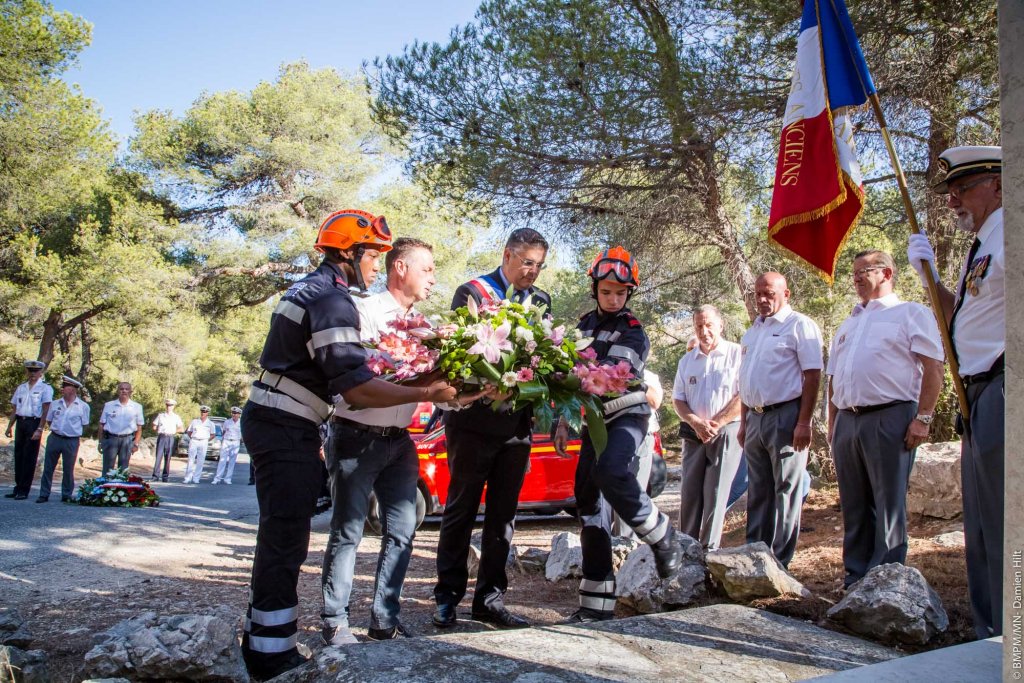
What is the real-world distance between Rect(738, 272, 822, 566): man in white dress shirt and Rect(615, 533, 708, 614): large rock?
2.35ft

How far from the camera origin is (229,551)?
25.9 ft

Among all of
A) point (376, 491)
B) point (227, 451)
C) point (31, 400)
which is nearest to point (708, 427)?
point (376, 491)

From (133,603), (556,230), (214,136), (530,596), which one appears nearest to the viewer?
(133,603)

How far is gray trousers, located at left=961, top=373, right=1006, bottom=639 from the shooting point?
3055mm

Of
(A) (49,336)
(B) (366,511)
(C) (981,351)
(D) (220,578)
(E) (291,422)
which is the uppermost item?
(A) (49,336)

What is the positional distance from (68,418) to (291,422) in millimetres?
10272

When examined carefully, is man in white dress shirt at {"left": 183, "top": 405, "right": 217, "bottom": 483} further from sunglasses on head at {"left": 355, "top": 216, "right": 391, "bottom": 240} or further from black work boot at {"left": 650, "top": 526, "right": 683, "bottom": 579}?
sunglasses on head at {"left": 355, "top": 216, "right": 391, "bottom": 240}

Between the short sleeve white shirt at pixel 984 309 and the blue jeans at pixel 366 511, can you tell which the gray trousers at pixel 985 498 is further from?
the blue jeans at pixel 366 511

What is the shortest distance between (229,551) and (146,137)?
20.3 metres

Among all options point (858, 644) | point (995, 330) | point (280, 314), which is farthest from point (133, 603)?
point (995, 330)

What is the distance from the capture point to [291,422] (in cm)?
331

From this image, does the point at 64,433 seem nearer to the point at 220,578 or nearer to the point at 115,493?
the point at 115,493

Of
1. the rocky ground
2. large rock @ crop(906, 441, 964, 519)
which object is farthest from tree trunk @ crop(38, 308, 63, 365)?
large rock @ crop(906, 441, 964, 519)

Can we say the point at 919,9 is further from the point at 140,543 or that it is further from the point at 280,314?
the point at 140,543
